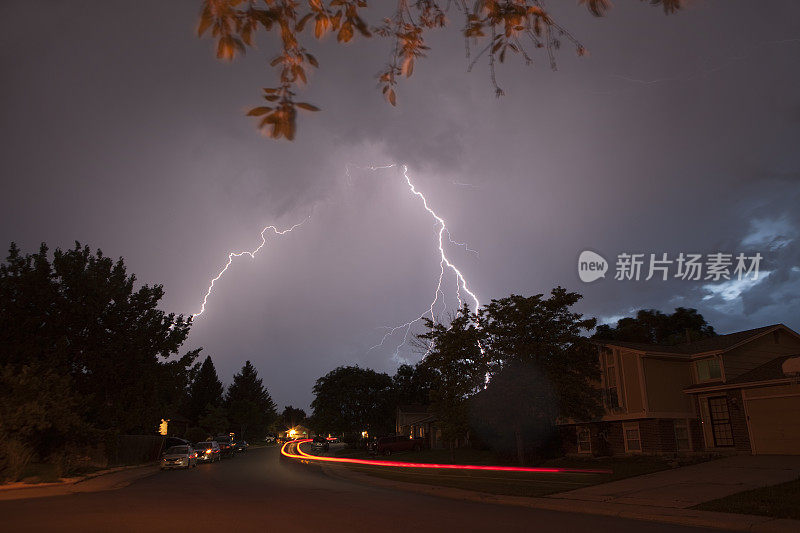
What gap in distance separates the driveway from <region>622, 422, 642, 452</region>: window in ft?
22.2

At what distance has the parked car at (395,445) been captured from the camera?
46338mm

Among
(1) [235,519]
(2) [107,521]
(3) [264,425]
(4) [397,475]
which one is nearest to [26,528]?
(2) [107,521]

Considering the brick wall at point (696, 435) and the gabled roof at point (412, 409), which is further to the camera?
the gabled roof at point (412, 409)

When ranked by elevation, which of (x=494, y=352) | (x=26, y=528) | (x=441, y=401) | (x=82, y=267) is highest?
(x=82, y=267)

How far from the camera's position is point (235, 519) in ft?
36.1

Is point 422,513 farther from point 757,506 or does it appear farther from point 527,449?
point 527,449

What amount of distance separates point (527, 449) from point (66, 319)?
2817cm

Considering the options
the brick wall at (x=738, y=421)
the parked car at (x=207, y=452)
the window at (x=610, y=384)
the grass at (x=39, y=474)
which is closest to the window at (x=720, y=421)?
the brick wall at (x=738, y=421)

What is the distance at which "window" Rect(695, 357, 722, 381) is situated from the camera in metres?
27.4

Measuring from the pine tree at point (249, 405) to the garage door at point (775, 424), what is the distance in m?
93.9

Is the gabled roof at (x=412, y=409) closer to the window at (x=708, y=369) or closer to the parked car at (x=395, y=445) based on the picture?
the parked car at (x=395, y=445)

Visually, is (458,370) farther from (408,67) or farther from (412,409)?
(412,409)

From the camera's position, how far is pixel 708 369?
28000 mm

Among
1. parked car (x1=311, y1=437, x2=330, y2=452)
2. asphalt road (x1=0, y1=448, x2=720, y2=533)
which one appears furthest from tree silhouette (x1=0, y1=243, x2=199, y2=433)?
parked car (x1=311, y1=437, x2=330, y2=452)
